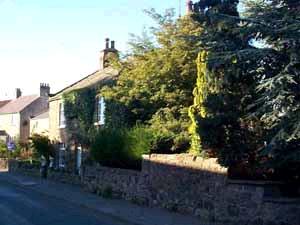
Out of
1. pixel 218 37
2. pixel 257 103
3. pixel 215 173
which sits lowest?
pixel 215 173

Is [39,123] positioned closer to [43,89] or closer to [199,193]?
[43,89]

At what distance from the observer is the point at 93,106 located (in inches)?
1398

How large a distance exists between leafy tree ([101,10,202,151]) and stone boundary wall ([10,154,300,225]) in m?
1.89

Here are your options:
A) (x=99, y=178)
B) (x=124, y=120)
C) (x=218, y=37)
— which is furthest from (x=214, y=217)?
(x=124, y=120)

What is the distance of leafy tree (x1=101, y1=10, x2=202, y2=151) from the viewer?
2286cm

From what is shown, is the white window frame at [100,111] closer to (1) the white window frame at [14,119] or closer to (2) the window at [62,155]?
(2) the window at [62,155]

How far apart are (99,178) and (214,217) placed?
36.8 feet

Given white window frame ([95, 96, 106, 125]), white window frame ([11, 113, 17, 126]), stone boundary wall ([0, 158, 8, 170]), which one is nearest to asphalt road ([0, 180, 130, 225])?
white window frame ([95, 96, 106, 125])

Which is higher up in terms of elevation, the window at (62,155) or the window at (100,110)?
the window at (100,110)

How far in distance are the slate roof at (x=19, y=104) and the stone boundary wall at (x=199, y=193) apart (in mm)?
52740

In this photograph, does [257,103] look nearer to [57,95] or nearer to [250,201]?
[250,201]

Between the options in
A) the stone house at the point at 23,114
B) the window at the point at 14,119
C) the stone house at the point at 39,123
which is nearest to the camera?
the stone house at the point at 39,123

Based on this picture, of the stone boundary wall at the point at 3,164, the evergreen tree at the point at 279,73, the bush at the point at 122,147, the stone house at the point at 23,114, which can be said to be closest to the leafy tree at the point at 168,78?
the bush at the point at 122,147

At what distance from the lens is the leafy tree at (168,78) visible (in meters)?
22.9
